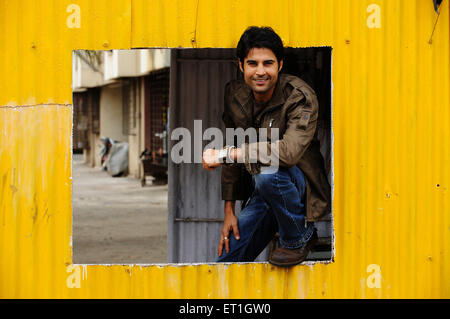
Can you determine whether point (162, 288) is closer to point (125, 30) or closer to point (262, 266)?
point (262, 266)

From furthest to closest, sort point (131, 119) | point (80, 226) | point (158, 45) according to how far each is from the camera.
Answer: point (131, 119)
point (80, 226)
point (158, 45)

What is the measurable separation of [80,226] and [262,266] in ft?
27.7

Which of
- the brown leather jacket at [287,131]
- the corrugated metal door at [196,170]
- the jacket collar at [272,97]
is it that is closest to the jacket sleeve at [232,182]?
the brown leather jacket at [287,131]

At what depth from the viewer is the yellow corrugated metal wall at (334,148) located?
4094mm

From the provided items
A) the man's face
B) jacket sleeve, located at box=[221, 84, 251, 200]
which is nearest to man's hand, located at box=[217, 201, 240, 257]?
jacket sleeve, located at box=[221, 84, 251, 200]

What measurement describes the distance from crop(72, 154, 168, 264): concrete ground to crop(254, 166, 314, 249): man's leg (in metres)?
5.02

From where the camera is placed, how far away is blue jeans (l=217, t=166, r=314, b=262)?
4.00 metres

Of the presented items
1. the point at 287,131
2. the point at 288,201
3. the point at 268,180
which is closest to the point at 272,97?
the point at 287,131

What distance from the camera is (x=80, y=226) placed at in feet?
39.7

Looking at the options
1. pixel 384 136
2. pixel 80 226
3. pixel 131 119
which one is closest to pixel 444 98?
pixel 384 136

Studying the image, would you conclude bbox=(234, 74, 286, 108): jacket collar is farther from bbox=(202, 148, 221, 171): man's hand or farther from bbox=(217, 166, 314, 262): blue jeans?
bbox=(202, 148, 221, 171): man's hand

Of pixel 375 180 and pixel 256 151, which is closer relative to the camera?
pixel 256 151

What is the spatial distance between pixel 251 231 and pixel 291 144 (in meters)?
0.92
